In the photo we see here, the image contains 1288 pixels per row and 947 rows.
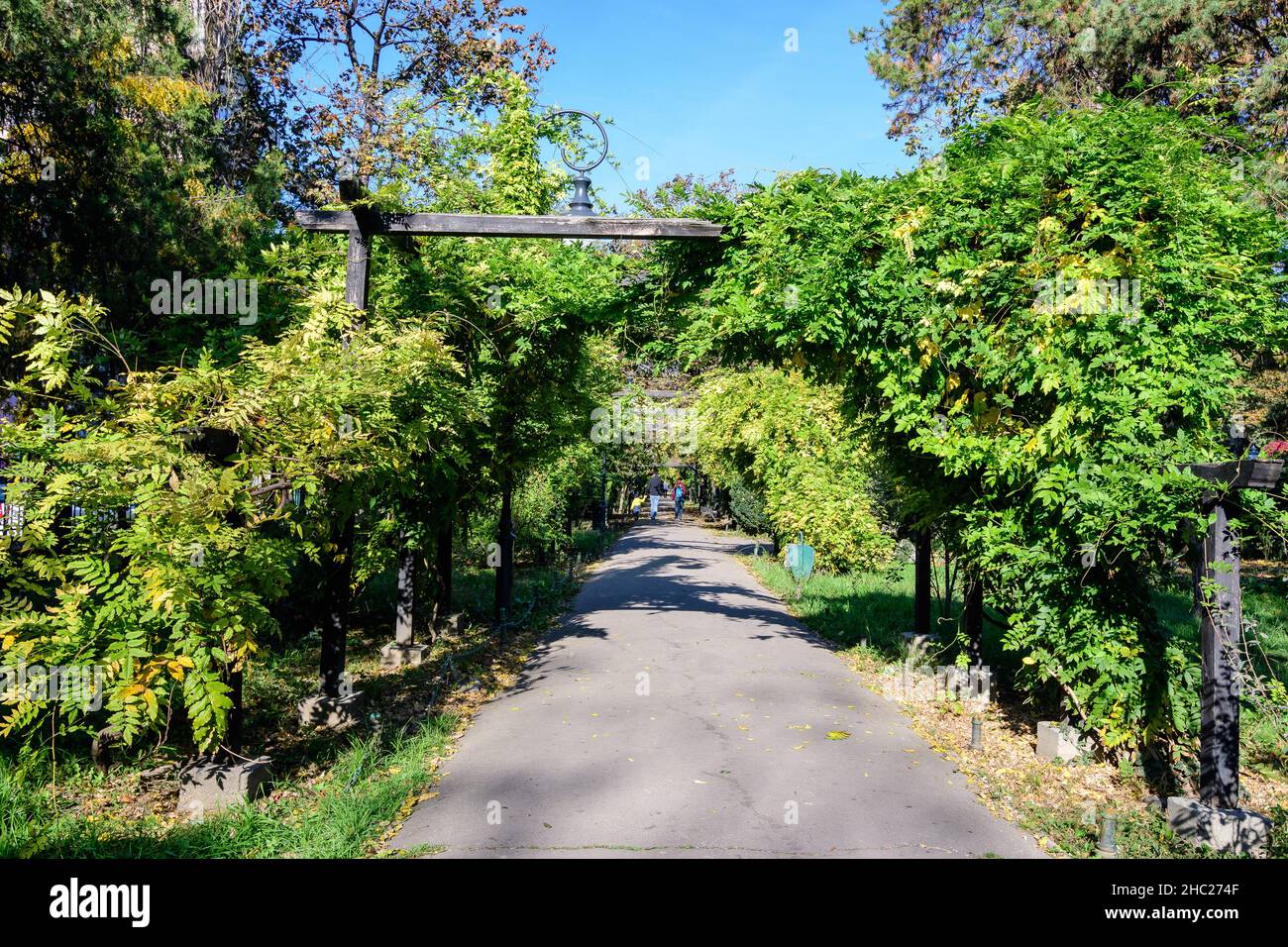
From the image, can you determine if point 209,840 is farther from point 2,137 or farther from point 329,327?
point 2,137

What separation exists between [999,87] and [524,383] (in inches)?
512

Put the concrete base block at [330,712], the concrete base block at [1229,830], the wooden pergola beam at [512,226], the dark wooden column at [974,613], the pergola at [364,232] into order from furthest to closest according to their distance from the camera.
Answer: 1. the dark wooden column at [974,613]
2. the wooden pergola beam at [512,226]
3. the pergola at [364,232]
4. the concrete base block at [330,712]
5. the concrete base block at [1229,830]

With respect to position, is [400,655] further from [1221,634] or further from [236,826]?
[1221,634]

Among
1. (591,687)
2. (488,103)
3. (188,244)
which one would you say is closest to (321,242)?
(188,244)

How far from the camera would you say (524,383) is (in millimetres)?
10453

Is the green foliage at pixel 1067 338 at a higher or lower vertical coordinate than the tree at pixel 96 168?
lower

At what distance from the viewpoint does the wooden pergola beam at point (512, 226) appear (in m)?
7.09

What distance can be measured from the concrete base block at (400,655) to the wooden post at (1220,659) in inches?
292

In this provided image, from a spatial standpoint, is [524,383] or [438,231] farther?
[524,383]

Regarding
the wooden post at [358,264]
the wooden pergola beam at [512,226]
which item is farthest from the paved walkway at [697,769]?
the wooden pergola beam at [512,226]

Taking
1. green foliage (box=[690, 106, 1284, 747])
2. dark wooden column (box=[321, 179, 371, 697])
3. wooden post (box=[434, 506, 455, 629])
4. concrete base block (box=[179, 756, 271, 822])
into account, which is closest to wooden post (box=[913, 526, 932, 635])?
green foliage (box=[690, 106, 1284, 747])

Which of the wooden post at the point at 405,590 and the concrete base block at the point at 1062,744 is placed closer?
the concrete base block at the point at 1062,744

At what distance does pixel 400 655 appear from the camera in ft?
29.8

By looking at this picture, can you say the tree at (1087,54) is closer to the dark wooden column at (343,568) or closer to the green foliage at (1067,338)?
the green foliage at (1067,338)
